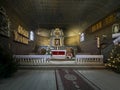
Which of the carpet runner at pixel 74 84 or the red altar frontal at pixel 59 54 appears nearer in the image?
the carpet runner at pixel 74 84

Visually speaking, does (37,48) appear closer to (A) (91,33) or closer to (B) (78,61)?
(A) (91,33)

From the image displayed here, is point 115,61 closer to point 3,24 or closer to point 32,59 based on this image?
point 32,59

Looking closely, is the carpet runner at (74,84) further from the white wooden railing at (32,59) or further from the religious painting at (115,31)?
the religious painting at (115,31)

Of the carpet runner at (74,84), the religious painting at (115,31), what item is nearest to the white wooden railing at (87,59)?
the religious painting at (115,31)

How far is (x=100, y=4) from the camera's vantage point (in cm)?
1641

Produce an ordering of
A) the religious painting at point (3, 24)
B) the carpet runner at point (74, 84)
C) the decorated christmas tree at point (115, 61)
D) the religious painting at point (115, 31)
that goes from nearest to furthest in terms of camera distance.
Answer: the carpet runner at point (74, 84) < the religious painting at point (3, 24) < the decorated christmas tree at point (115, 61) < the religious painting at point (115, 31)

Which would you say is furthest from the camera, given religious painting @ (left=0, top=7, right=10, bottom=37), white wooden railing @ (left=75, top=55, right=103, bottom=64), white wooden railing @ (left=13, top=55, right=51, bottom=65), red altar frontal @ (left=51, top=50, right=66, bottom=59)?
red altar frontal @ (left=51, top=50, right=66, bottom=59)

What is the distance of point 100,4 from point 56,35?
17.0 metres

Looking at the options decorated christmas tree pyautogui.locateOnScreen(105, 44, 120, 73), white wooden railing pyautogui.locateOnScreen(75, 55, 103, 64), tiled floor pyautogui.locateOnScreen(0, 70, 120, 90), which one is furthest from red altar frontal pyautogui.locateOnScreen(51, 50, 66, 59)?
tiled floor pyautogui.locateOnScreen(0, 70, 120, 90)

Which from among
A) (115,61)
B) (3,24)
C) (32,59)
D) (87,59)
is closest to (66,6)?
(87,59)

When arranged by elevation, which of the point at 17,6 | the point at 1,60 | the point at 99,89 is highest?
the point at 17,6

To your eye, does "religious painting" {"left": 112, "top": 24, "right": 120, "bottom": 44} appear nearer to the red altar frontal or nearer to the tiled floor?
the red altar frontal

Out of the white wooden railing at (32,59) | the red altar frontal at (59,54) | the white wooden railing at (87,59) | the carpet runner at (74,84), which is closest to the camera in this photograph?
the carpet runner at (74,84)

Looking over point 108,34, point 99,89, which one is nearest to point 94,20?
point 108,34
